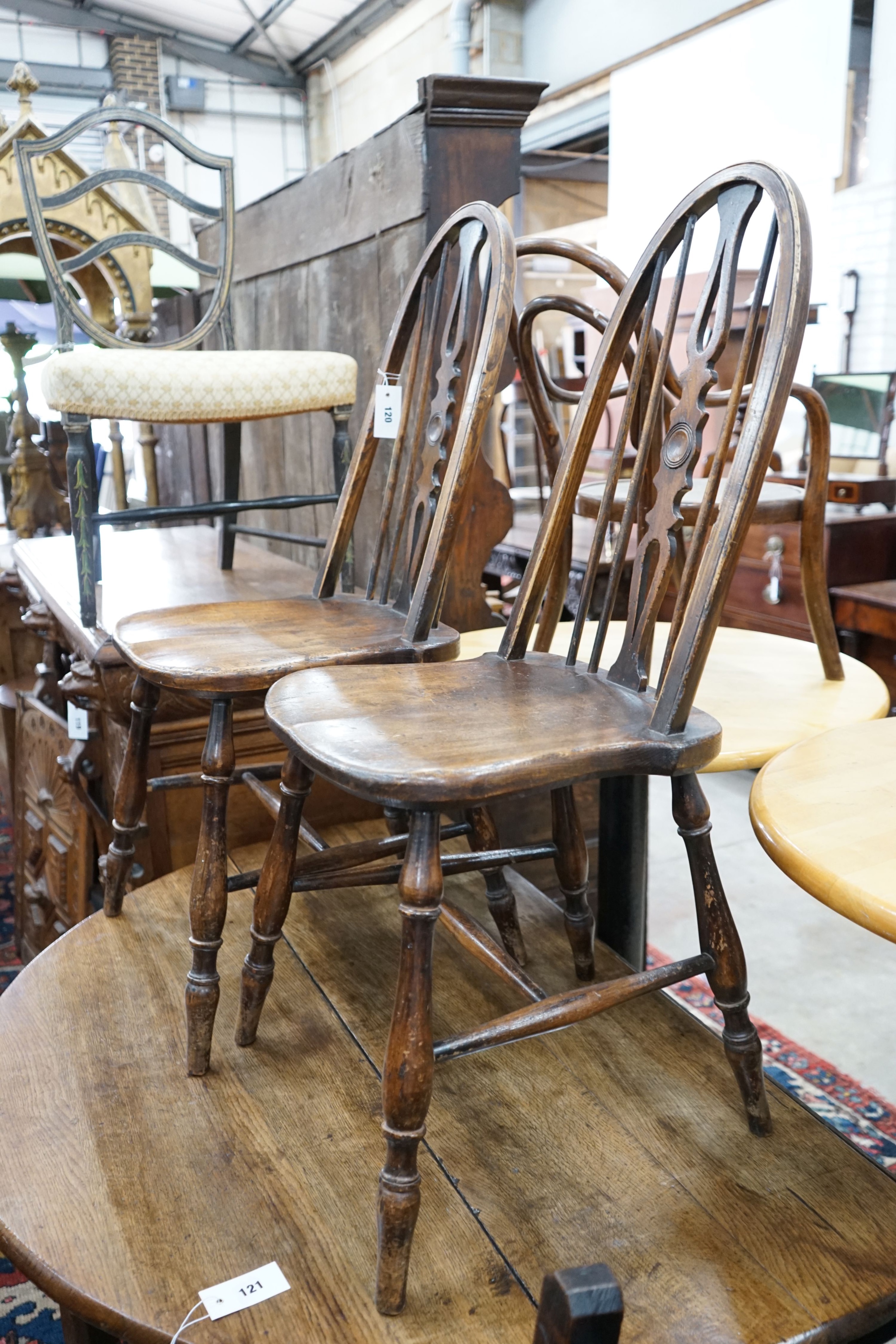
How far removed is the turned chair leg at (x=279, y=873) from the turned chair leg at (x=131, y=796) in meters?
0.42

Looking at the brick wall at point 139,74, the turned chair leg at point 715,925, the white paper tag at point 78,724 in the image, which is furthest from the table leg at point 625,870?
the brick wall at point 139,74

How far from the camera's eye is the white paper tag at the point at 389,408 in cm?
164

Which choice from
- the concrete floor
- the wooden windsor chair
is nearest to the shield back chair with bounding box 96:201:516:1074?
the wooden windsor chair

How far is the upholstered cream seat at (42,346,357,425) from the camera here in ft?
6.07

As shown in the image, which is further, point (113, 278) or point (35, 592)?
point (113, 278)

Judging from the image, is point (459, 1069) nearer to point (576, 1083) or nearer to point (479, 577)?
point (576, 1083)

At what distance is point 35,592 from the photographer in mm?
2580

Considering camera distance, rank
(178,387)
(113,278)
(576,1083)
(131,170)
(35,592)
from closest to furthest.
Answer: (576,1083) < (178,387) < (131,170) < (35,592) < (113,278)

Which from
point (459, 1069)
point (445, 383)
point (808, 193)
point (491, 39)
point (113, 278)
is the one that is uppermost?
point (491, 39)

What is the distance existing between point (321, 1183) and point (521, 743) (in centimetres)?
53

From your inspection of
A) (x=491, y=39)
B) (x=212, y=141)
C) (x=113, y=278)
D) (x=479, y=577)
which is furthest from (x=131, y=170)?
(x=212, y=141)

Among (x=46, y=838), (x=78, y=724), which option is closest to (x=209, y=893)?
(x=78, y=724)

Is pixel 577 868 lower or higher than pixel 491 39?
lower

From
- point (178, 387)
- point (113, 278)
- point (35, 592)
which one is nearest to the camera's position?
point (178, 387)
